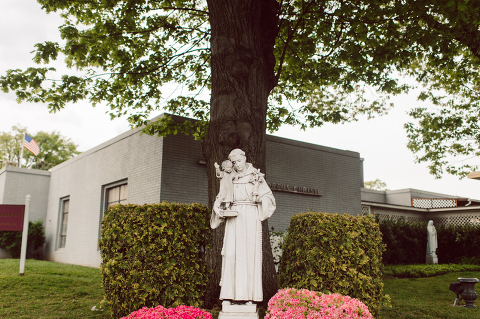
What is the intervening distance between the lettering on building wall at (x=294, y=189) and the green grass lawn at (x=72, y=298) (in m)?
4.12

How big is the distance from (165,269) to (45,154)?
137 ft

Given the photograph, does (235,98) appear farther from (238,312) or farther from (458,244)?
(458,244)

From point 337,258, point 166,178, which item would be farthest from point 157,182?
point 337,258

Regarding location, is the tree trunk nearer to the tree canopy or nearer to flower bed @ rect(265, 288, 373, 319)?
flower bed @ rect(265, 288, 373, 319)

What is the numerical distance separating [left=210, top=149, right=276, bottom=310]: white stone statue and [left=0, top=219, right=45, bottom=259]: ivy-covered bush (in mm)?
14677

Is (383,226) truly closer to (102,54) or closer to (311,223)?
(311,223)

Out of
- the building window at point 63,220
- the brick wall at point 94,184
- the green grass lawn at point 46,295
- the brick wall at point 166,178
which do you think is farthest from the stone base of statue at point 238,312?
the building window at point 63,220

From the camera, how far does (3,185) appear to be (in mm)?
17312

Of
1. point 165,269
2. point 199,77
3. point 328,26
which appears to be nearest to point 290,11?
point 328,26

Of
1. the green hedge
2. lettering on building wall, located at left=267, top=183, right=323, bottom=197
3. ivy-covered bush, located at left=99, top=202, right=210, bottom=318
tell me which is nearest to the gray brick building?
lettering on building wall, located at left=267, top=183, right=323, bottom=197

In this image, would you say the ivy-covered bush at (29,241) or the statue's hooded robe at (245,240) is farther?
the ivy-covered bush at (29,241)

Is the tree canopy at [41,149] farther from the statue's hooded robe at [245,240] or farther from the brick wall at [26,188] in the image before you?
the statue's hooded robe at [245,240]

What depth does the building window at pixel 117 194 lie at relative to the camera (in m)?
12.4

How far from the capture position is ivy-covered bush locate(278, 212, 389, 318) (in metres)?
5.88
